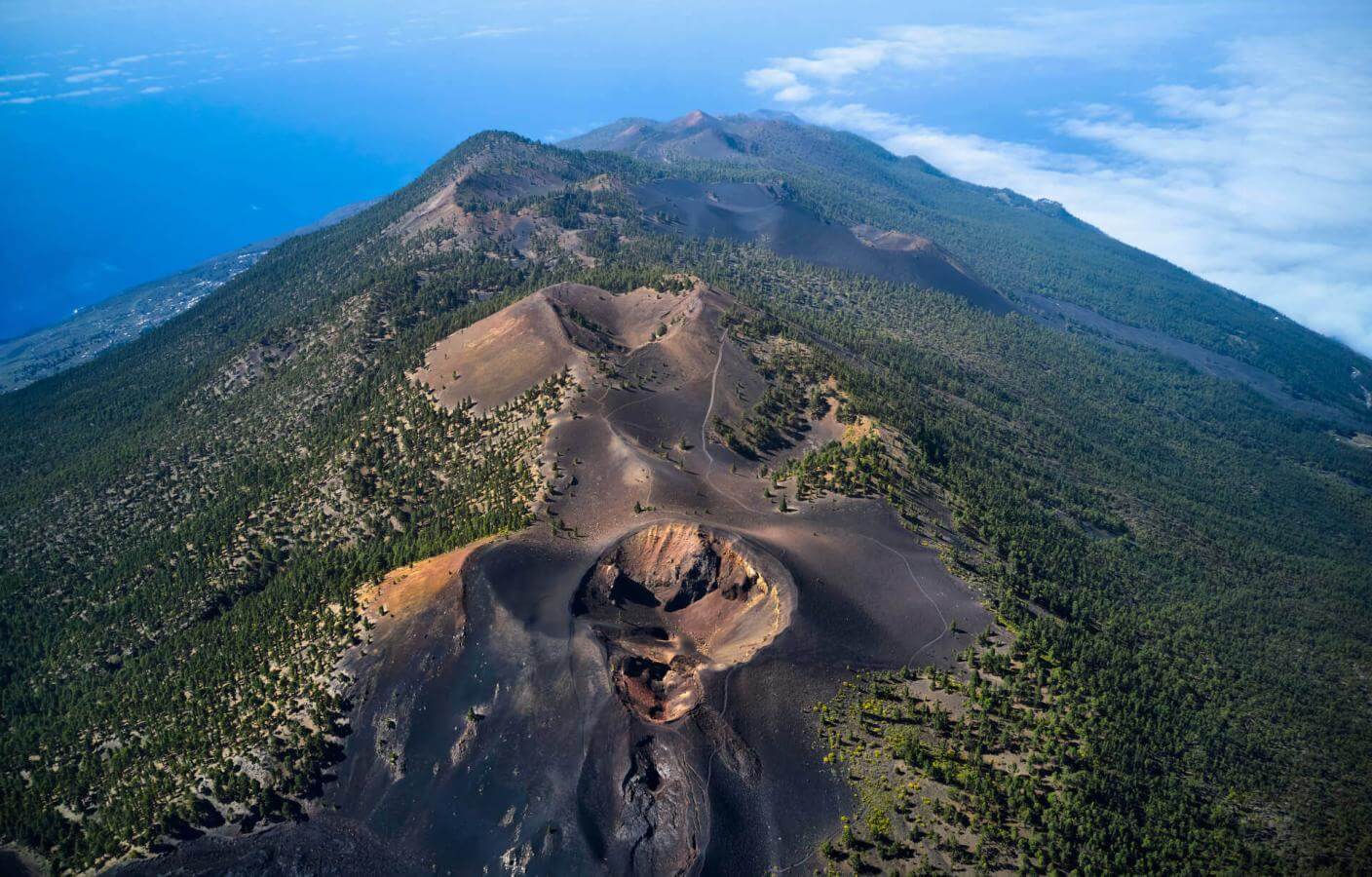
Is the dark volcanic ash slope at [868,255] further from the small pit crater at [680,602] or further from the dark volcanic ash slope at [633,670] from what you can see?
the small pit crater at [680,602]

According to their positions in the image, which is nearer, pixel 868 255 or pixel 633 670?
pixel 633 670

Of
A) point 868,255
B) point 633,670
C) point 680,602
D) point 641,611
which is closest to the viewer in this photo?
point 633,670

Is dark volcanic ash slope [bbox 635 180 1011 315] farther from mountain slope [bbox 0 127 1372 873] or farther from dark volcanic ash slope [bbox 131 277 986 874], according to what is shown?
dark volcanic ash slope [bbox 131 277 986 874]

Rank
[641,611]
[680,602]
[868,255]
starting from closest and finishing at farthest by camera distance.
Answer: [641,611] < [680,602] < [868,255]

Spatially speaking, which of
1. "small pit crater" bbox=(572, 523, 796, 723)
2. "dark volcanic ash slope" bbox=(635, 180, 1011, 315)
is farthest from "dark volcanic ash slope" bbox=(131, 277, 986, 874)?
"dark volcanic ash slope" bbox=(635, 180, 1011, 315)

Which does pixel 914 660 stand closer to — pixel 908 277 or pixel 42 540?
pixel 42 540

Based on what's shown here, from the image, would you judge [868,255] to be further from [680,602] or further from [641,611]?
[641,611]

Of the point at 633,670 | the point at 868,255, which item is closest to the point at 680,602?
the point at 633,670

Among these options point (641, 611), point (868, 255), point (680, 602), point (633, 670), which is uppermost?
point (633, 670)

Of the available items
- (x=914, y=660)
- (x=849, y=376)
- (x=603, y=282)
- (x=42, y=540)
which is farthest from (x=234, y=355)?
(x=914, y=660)
